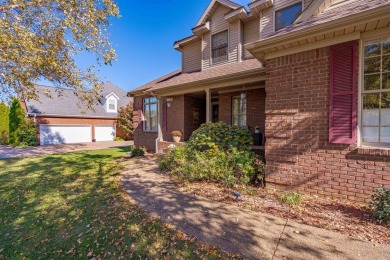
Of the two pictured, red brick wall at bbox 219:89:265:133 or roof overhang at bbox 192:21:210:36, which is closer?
red brick wall at bbox 219:89:265:133

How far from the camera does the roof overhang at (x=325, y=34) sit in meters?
3.47

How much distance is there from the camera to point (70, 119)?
64.3 feet

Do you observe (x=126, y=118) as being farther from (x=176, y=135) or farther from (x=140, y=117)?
(x=176, y=135)

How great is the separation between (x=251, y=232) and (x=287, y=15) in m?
8.53

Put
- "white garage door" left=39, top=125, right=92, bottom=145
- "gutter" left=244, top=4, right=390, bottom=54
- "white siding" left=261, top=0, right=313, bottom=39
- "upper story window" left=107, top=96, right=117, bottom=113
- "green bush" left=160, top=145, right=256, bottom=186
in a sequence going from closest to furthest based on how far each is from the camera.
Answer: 1. "gutter" left=244, top=4, right=390, bottom=54
2. "green bush" left=160, top=145, right=256, bottom=186
3. "white siding" left=261, top=0, right=313, bottom=39
4. "white garage door" left=39, top=125, right=92, bottom=145
5. "upper story window" left=107, top=96, right=117, bottom=113

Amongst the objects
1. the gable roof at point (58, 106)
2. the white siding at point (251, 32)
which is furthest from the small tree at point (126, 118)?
the white siding at point (251, 32)

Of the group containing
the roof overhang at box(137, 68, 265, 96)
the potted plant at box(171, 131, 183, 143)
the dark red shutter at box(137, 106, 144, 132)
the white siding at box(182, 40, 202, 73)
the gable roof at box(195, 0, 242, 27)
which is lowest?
the potted plant at box(171, 131, 183, 143)

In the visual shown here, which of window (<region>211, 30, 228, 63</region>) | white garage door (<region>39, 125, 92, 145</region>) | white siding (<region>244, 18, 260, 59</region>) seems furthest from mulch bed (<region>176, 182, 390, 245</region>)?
white garage door (<region>39, 125, 92, 145</region>)

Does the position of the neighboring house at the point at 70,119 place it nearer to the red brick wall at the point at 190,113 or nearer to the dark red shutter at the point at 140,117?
the dark red shutter at the point at 140,117

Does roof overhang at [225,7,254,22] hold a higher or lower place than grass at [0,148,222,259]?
higher

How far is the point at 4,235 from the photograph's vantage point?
11.2ft

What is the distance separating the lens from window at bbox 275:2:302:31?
7.46 metres

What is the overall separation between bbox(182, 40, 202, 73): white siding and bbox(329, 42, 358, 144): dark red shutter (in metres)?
7.58

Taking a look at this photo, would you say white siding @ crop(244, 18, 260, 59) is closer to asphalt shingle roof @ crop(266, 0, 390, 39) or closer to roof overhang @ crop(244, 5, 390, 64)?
asphalt shingle roof @ crop(266, 0, 390, 39)
